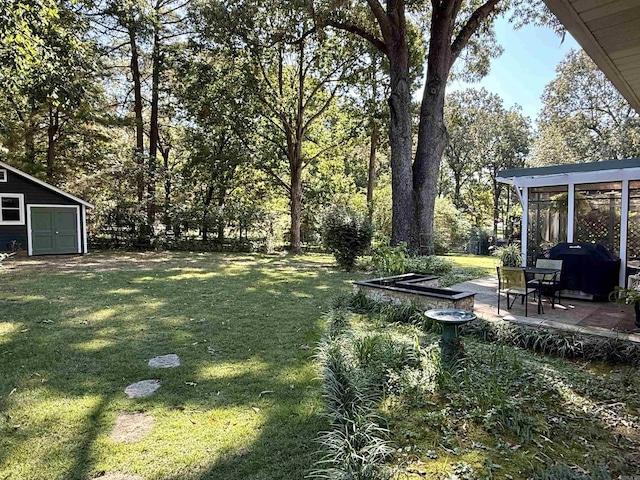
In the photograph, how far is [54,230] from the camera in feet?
48.1

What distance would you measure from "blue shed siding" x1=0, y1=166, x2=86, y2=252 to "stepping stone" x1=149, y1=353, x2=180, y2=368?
1323 centimetres

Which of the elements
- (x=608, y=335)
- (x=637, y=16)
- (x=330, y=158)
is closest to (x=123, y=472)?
(x=637, y=16)

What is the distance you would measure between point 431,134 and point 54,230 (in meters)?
14.0

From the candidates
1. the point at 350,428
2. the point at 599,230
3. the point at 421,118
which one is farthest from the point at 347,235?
the point at 350,428

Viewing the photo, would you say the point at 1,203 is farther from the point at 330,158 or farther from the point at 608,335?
the point at 608,335

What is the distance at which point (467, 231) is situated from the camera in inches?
832

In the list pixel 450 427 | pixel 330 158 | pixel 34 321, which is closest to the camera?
pixel 450 427

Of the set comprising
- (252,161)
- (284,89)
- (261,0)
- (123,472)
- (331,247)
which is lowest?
(123,472)

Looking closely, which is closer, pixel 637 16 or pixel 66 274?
pixel 637 16

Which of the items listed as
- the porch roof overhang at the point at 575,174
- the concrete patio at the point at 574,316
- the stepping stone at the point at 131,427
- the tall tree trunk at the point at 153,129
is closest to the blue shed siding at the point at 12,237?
the tall tree trunk at the point at 153,129

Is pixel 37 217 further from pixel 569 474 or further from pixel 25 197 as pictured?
pixel 569 474

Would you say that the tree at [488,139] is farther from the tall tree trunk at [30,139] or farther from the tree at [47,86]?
the tall tree trunk at [30,139]

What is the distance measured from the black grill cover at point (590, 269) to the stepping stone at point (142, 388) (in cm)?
654

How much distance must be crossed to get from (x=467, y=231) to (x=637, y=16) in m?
19.9
